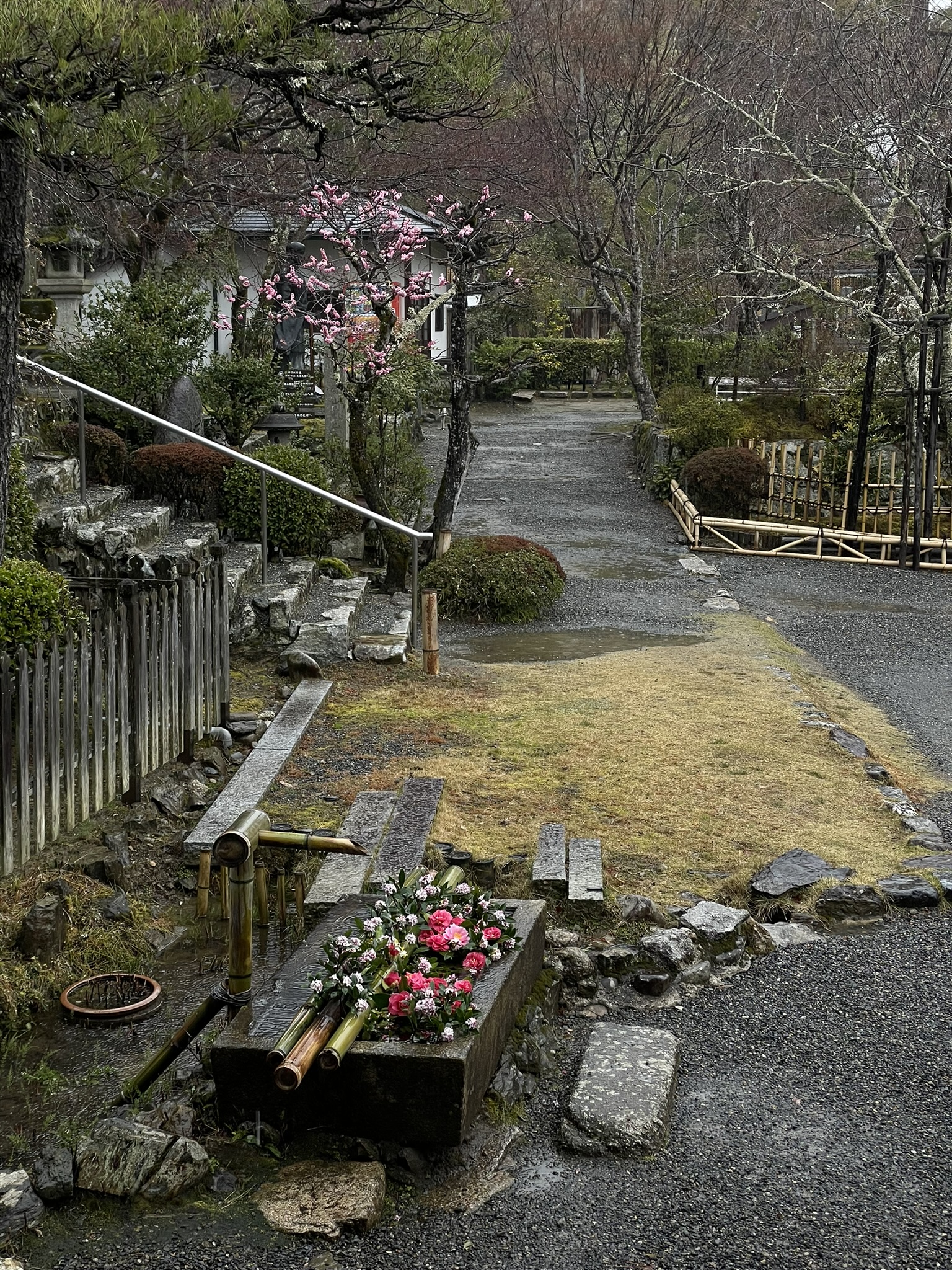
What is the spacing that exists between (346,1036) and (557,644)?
7.64m

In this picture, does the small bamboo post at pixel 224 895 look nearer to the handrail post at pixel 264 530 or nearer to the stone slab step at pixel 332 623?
the stone slab step at pixel 332 623

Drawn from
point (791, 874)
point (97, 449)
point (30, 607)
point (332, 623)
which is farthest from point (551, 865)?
point (97, 449)

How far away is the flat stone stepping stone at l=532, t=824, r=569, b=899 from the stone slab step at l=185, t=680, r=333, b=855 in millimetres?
1255

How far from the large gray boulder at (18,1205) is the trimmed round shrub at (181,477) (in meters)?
8.59

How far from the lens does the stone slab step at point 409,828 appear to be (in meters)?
6.07

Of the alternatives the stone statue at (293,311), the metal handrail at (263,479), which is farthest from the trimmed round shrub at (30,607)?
the stone statue at (293,311)

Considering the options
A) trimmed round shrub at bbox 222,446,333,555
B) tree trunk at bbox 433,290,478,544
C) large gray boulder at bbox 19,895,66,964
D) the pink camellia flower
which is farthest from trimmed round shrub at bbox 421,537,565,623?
the pink camellia flower

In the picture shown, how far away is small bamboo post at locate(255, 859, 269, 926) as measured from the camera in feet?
19.4

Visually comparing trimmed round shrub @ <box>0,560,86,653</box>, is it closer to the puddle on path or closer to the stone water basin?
the stone water basin

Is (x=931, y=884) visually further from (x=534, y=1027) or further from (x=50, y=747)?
(x=50, y=747)

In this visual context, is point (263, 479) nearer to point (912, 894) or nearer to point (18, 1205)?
point (912, 894)

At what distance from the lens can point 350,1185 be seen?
12.7 ft

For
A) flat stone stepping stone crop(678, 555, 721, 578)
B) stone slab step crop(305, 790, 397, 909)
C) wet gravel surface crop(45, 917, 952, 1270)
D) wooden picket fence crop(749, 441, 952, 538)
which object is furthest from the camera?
wooden picket fence crop(749, 441, 952, 538)

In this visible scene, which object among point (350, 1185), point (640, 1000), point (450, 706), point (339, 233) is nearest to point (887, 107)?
point (339, 233)
